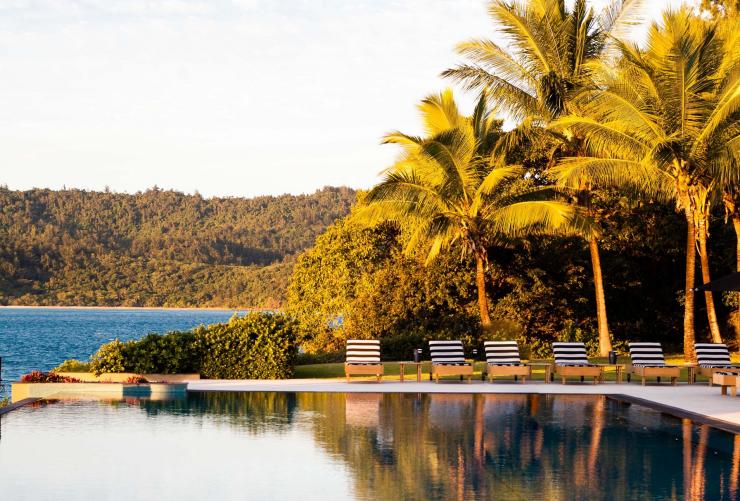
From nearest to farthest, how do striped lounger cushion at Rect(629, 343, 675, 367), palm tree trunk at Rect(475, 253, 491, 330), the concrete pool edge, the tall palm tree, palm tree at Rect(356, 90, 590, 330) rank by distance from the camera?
1. the concrete pool edge
2. striped lounger cushion at Rect(629, 343, 675, 367)
3. the tall palm tree
4. palm tree at Rect(356, 90, 590, 330)
5. palm tree trunk at Rect(475, 253, 491, 330)

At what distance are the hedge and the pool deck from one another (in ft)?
1.60

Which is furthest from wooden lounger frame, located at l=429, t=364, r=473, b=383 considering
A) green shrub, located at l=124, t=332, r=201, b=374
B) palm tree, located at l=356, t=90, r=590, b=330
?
palm tree, located at l=356, t=90, r=590, b=330

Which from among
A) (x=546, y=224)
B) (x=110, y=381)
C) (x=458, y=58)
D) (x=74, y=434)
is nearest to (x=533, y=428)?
(x=74, y=434)

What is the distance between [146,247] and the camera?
105 metres

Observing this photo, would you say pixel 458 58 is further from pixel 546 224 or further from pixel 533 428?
pixel 533 428

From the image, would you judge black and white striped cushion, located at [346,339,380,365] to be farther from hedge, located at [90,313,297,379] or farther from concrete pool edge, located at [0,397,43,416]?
concrete pool edge, located at [0,397,43,416]

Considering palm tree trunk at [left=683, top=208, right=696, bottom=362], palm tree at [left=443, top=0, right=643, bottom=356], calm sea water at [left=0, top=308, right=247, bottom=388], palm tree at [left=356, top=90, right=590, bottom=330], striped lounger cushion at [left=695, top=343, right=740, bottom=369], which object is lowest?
calm sea water at [left=0, top=308, right=247, bottom=388]

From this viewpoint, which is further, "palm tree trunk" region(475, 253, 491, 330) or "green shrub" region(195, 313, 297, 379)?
"palm tree trunk" region(475, 253, 491, 330)

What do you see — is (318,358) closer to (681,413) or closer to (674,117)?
(674,117)

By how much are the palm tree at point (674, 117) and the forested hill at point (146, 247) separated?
7216 centimetres

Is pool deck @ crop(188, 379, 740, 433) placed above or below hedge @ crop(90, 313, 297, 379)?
below

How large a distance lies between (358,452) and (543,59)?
59.6 ft

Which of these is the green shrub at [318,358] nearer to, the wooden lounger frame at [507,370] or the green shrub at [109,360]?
the green shrub at [109,360]

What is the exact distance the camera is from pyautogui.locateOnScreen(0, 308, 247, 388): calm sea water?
53.8 m
